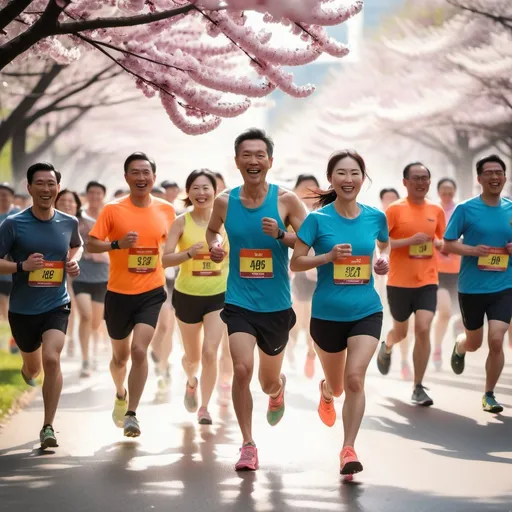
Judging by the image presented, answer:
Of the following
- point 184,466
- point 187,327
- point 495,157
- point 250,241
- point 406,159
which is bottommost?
point 184,466

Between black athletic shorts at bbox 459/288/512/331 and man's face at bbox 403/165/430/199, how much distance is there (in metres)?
1.17

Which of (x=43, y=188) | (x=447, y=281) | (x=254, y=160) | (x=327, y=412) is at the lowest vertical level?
(x=327, y=412)

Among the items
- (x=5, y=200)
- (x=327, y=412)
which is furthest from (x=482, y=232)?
(x=5, y=200)

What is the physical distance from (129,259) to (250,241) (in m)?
1.60

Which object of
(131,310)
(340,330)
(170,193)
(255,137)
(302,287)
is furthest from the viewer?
(302,287)

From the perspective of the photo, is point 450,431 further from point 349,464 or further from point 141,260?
point 141,260

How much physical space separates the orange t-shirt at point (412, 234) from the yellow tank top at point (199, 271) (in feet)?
6.18

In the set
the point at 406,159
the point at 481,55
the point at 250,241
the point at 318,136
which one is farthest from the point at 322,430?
the point at 318,136

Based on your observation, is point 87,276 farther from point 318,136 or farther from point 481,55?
point 318,136

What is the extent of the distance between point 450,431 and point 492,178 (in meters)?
2.12

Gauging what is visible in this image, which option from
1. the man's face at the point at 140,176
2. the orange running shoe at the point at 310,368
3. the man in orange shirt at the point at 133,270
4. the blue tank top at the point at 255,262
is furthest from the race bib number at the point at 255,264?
the orange running shoe at the point at 310,368

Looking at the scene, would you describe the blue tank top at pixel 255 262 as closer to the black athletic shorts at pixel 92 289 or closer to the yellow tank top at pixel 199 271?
the yellow tank top at pixel 199 271

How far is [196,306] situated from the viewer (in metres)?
9.22

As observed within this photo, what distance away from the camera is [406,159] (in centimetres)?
4297
